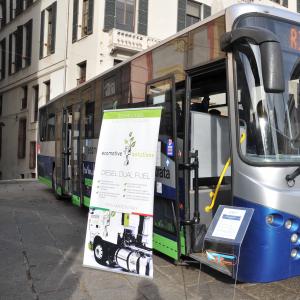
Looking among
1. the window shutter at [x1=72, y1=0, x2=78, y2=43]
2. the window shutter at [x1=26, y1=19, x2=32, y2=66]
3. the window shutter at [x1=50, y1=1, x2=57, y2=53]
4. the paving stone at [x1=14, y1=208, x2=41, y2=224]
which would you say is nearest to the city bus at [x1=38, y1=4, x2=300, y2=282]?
the paving stone at [x1=14, y1=208, x2=41, y2=224]

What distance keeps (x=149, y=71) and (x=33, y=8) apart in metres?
23.0

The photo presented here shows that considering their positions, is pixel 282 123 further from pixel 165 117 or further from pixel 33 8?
pixel 33 8

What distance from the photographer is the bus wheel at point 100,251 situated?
16.6 feet

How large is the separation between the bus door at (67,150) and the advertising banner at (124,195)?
16.3ft

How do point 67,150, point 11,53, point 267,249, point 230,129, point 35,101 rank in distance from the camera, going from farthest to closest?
1. point 11,53
2. point 35,101
3. point 67,150
4. point 230,129
5. point 267,249

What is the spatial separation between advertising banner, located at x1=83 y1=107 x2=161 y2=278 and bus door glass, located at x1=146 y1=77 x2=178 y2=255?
437 millimetres

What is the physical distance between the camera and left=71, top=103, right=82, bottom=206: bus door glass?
916 centimetres

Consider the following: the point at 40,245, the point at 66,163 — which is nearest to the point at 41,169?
the point at 66,163

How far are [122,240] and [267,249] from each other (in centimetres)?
161

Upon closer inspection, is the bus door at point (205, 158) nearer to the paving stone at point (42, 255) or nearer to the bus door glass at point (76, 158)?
the paving stone at point (42, 255)

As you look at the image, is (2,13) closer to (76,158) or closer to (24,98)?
(24,98)

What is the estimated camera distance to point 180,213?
5.13m

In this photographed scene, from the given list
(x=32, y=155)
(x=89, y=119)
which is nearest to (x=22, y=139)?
(x=32, y=155)

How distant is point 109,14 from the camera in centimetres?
1942
